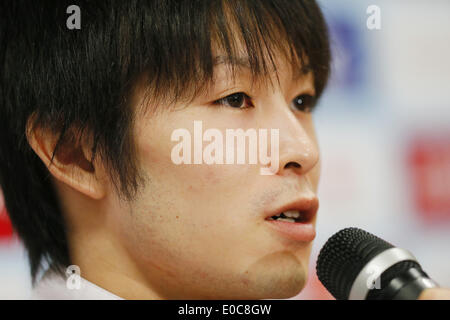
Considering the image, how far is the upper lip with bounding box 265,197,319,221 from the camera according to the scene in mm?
919

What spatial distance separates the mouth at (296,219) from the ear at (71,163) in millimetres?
319

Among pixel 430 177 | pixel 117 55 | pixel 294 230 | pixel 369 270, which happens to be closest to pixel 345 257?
pixel 369 270

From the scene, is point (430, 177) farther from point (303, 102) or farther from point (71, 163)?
point (71, 163)

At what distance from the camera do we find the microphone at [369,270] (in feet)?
2.30

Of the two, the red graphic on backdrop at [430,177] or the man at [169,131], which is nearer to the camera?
the man at [169,131]

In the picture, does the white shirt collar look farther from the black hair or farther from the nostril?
the nostril

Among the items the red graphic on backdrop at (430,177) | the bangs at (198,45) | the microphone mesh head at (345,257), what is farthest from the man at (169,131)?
the red graphic on backdrop at (430,177)

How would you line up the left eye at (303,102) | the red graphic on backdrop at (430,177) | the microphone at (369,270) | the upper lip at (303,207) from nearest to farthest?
the microphone at (369,270)
the upper lip at (303,207)
the left eye at (303,102)
the red graphic on backdrop at (430,177)

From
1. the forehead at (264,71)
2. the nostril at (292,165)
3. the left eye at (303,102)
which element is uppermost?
the forehead at (264,71)

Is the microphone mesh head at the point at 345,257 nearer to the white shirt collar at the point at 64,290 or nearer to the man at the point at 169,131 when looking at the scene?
the man at the point at 169,131

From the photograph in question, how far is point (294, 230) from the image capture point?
94cm

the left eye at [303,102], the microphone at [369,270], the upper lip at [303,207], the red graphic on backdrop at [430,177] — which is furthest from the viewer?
the red graphic on backdrop at [430,177]

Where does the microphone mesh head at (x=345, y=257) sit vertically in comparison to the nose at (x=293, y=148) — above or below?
below

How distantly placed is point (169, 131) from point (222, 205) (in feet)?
0.51
